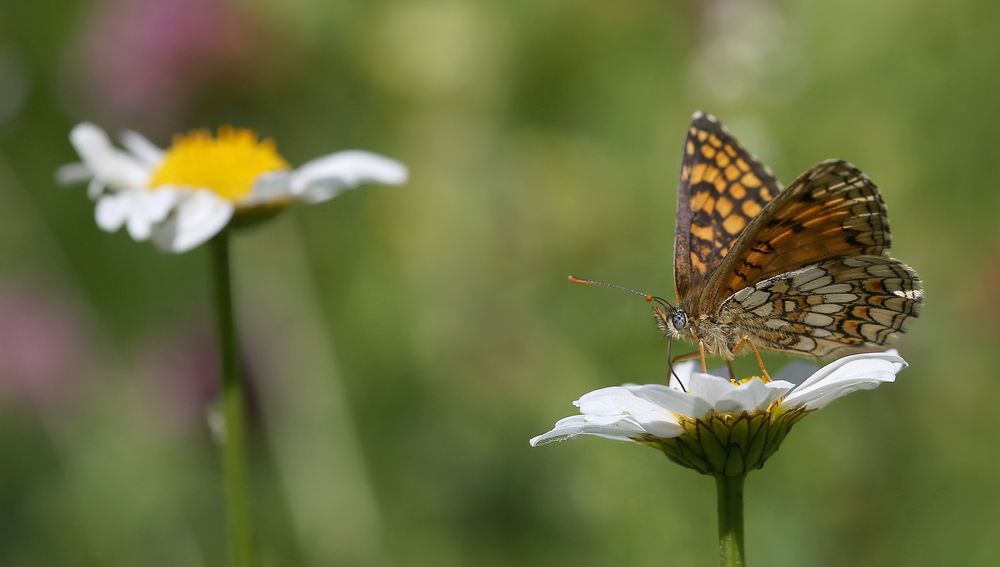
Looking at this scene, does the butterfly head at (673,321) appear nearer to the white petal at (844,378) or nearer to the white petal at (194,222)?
the white petal at (844,378)

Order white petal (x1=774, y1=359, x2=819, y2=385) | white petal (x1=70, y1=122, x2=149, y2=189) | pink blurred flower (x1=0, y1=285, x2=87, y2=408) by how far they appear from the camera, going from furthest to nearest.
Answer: pink blurred flower (x1=0, y1=285, x2=87, y2=408) < white petal (x1=70, y1=122, x2=149, y2=189) < white petal (x1=774, y1=359, x2=819, y2=385)

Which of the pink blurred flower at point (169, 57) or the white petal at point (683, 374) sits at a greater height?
the pink blurred flower at point (169, 57)

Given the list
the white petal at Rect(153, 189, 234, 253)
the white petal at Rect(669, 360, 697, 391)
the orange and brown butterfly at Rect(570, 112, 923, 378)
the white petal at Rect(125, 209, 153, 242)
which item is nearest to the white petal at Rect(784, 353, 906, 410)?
the orange and brown butterfly at Rect(570, 112, 923, 378)

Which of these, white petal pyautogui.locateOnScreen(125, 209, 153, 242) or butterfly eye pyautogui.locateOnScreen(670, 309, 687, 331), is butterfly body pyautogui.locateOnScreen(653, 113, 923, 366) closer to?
butterfly eye pyautogui.locateOnScreen(670, 309, 687, 331)

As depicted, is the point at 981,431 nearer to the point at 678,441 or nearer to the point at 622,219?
the point at 622,219

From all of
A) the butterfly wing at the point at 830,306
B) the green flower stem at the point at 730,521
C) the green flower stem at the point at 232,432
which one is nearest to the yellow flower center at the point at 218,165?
the green flower stem at the point at 232,432

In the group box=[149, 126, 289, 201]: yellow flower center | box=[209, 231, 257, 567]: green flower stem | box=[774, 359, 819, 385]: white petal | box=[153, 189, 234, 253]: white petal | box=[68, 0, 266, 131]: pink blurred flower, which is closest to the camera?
box=[209, 231, 257, 567]: green flower stem
